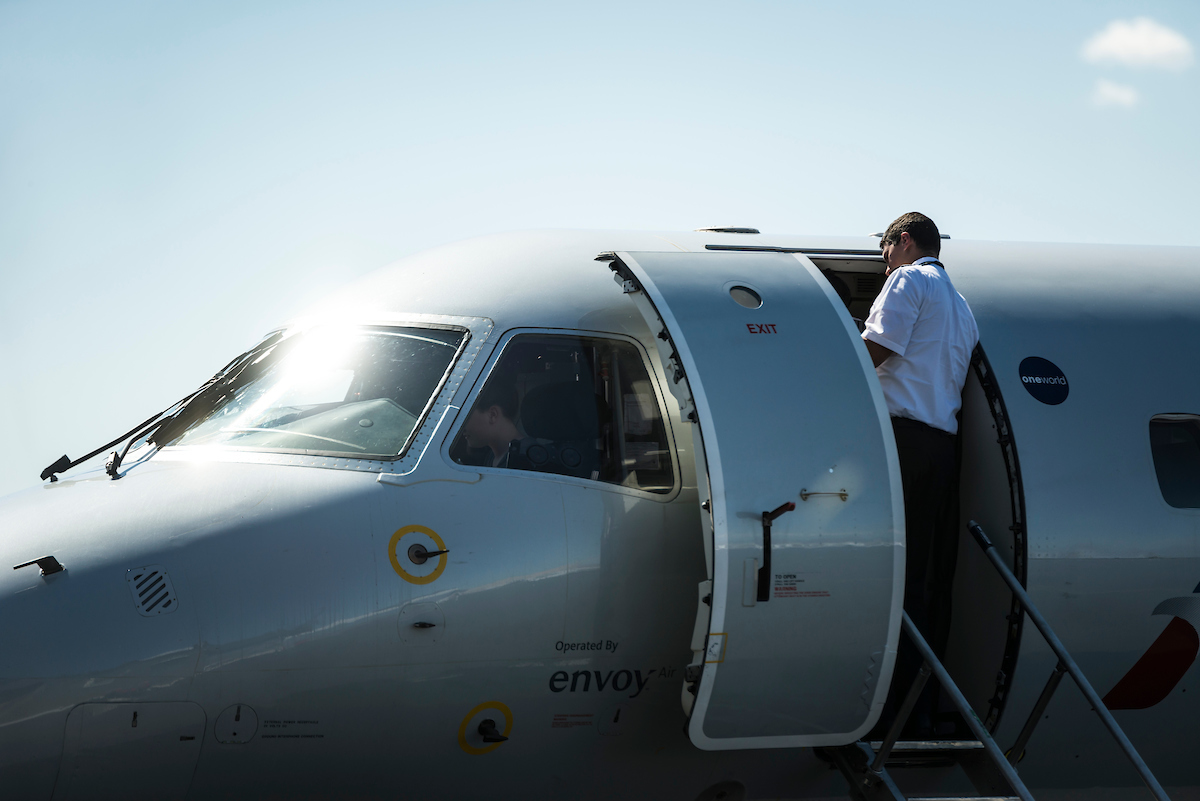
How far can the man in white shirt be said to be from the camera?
5.43 metres

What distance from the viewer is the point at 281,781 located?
4484mm

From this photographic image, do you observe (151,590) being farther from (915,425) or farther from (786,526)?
(915,425)

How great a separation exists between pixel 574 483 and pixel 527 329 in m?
0.89

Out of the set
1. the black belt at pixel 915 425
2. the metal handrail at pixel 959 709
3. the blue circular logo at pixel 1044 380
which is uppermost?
the blue circular logo at pixel 1044 380

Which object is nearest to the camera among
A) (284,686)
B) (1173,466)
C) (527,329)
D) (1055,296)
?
(284,686)

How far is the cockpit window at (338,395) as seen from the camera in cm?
502

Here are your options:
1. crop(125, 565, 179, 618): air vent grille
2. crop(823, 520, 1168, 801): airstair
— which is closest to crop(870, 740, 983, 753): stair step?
crop(823, 520, 1168, 801): airstair

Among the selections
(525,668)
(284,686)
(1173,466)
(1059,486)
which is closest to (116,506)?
(284,686)

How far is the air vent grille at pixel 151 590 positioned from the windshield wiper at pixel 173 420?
808mm

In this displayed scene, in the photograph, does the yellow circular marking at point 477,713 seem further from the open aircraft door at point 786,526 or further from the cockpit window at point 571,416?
the cockpit window at point 571,416

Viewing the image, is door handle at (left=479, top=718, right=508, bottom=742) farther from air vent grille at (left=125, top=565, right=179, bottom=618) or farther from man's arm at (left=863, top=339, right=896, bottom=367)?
man's arm at (left=863, top=339, right=896, bottom=367)

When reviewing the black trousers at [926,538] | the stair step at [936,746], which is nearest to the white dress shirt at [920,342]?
the black trousers at [926,538]

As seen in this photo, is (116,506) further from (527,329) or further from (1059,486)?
(1059,486)

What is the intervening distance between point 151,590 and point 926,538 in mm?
3831
